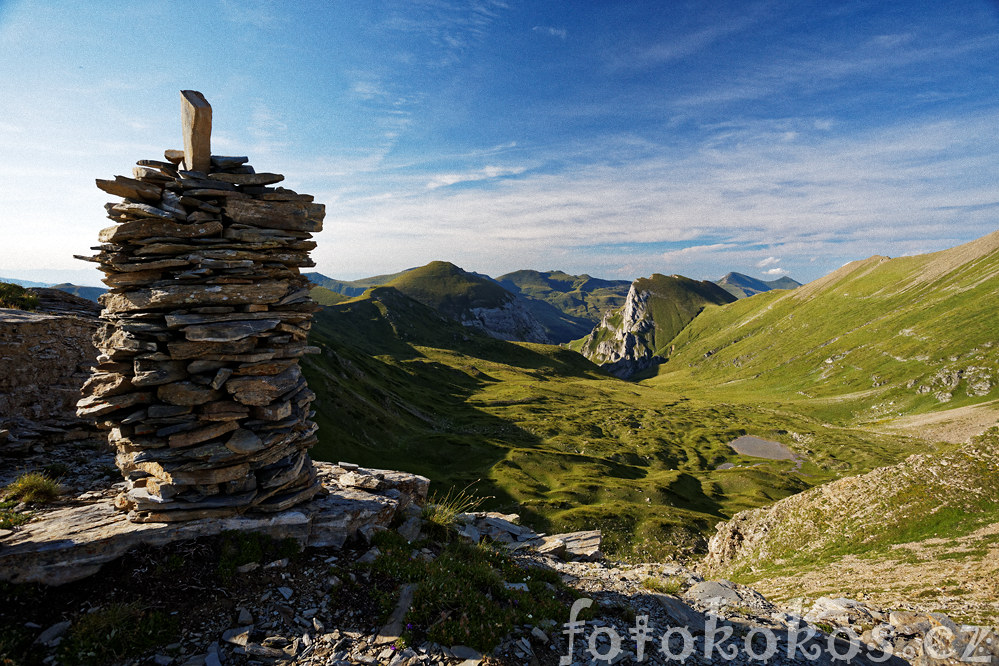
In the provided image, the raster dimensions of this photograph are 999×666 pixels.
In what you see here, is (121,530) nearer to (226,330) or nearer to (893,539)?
(226,330)

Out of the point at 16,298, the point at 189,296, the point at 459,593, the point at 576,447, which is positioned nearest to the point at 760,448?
the point at 576,447

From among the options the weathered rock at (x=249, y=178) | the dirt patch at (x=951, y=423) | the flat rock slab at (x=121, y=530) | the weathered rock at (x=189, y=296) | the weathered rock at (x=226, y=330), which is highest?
the weathered rock at (x=249, y=178)

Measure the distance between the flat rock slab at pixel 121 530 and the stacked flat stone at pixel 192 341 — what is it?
46 centimetres

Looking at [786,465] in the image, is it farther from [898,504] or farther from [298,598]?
[298,598]

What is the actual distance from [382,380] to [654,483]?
83.5 meters

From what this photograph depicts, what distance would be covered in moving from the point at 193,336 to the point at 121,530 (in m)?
5.37

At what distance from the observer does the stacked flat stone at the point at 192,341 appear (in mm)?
12086

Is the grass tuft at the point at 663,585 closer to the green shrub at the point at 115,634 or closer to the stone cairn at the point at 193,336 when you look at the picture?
the stone cairn at the point at 193,336

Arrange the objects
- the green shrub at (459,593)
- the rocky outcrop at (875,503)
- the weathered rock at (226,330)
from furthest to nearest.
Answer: the rocky outcrop at (875,503)
the weathered rock at (226,330)
the green shrub at (459,593)

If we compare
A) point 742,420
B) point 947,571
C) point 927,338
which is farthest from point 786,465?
point 927,338

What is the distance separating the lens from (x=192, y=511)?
39.4 ft

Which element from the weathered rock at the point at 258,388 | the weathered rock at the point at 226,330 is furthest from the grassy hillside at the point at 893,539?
the weathered rock at the point at 226,330

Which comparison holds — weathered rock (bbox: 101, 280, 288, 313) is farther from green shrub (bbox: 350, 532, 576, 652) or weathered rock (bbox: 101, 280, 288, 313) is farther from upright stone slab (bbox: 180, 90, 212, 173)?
green shrub (bbox: 350, 532, 576, 652)

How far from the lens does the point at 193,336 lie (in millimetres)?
12211
